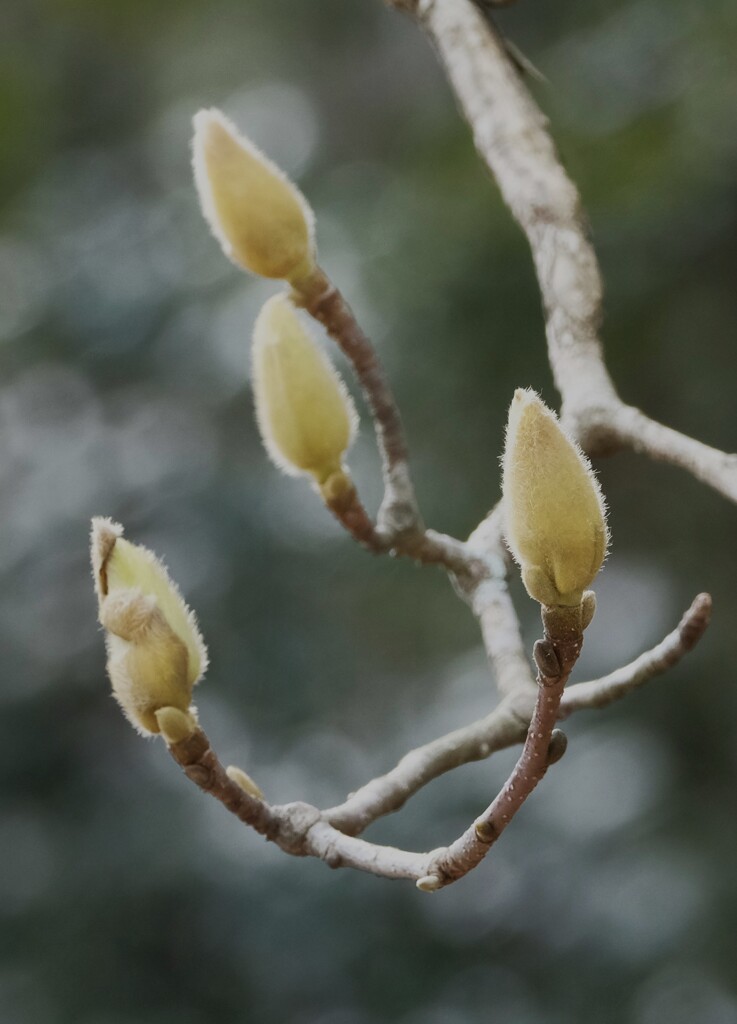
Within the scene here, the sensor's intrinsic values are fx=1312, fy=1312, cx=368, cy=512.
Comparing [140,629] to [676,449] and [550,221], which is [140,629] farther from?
[550,221]

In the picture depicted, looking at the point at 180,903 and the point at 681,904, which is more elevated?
the point at 180,903

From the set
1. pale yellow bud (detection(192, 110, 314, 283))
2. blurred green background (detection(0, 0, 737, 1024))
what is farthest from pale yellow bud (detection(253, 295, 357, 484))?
blurred green background (detection(0, 0, 737, 1024))

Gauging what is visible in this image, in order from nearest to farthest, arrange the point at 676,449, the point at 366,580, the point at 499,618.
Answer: the point at 676,449, the point at 499,618, the point at 366,580

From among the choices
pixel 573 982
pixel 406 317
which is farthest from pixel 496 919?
pixel 406 317

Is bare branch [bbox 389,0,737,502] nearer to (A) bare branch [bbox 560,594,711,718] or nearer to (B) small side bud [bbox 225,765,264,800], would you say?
(A) bare branch [bbox 560,594,711,718]

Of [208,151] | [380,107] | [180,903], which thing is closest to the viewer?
[208,151]

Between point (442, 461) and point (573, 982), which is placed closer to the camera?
point (573, 982)

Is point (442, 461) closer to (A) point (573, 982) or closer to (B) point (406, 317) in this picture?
(B) point (406, 317)

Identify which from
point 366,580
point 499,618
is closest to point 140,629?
point 499,618
